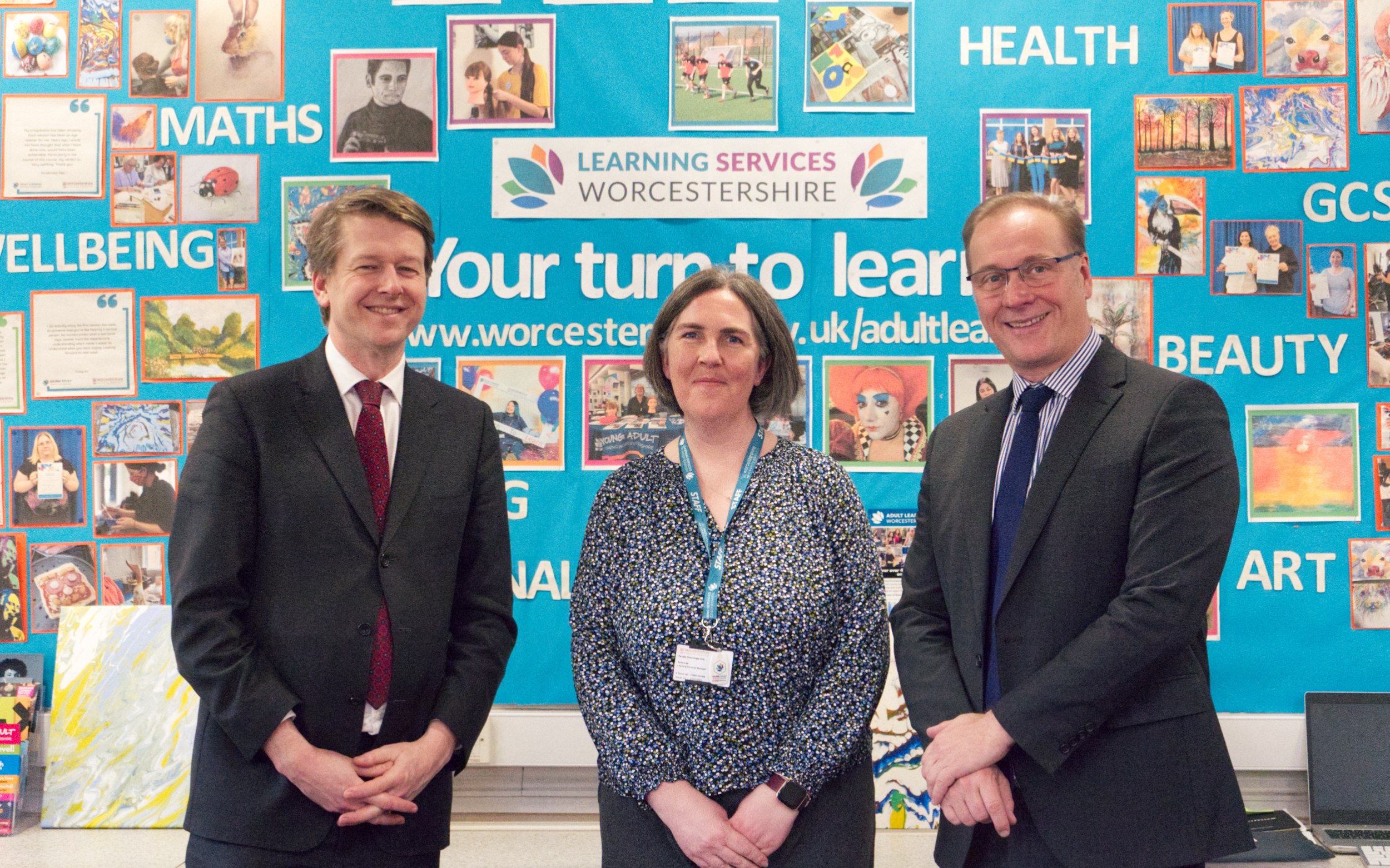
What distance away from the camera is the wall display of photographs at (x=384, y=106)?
2941 mm

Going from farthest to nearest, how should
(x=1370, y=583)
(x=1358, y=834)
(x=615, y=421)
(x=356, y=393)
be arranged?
(x=615, y=421) < (x=1370, y=583) < (x=1358, y=834) < (x=356, y=393)

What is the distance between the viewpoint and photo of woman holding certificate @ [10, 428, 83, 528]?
9.75 ft

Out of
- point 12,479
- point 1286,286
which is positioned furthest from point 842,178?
point 12,479

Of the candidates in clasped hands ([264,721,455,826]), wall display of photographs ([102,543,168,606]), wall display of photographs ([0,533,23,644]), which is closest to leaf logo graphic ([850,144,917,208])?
clasped hands ([264,721,455,826])

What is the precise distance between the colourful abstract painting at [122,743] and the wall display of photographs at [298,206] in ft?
3.52

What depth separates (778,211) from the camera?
2.92 metres

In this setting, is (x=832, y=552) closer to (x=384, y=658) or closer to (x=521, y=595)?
(x=384, y=658)

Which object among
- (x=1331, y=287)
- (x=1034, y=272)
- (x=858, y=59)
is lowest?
(x=1034, y=272)

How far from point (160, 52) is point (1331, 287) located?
3.60 m

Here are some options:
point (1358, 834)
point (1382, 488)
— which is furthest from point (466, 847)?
point (1382, 488)

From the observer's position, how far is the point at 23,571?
9.70 ft

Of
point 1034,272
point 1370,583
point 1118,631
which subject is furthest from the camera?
point 1370,583

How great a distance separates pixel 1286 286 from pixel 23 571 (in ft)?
12.7

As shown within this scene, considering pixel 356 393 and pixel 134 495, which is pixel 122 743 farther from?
pixel 356 393
